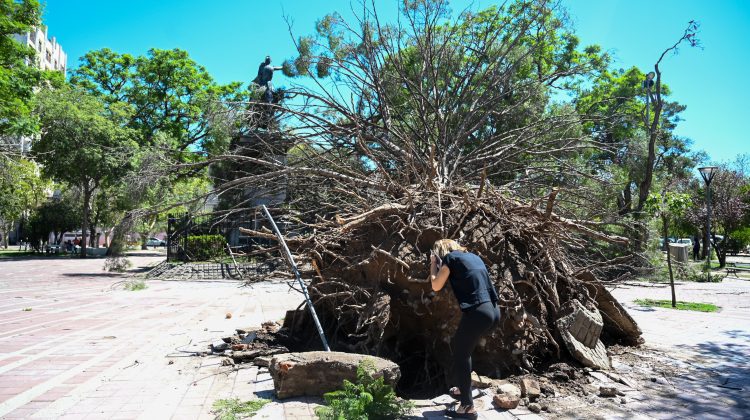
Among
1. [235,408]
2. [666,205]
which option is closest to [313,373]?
[235,408]

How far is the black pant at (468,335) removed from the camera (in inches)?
148

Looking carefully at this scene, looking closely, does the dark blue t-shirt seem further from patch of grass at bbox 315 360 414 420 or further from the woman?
patch of grass at bbox 315 360 414 420

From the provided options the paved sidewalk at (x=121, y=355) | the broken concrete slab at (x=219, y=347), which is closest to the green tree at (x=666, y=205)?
the paved sidewalk at (x=121, y=355)

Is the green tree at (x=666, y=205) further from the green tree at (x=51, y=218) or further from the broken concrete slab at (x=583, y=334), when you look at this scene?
the green tree at (x=51, y=218)

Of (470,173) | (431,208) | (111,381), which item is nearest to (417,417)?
(431,208)

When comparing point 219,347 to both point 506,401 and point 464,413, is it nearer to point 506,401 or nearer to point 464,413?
point 464,413

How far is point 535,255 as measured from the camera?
18.5 feet

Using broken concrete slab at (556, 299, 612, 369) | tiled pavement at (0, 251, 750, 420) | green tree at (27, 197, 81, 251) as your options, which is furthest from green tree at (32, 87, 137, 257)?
broken concrete slab at (556, 299, 612, 369)

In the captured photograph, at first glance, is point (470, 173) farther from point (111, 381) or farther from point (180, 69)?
point (180, 69)

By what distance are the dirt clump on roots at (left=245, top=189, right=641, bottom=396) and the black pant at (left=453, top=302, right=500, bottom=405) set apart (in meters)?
1.17

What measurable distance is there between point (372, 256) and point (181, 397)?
2268mm

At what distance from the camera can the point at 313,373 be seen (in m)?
4.24

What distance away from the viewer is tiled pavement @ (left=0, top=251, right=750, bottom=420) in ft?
13.2

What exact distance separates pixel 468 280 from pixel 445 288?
1.21 metres
